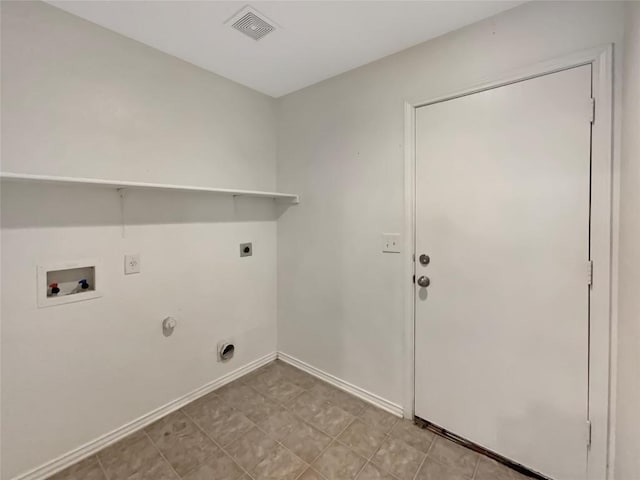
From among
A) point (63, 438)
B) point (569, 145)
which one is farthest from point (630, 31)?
point (63, 438)

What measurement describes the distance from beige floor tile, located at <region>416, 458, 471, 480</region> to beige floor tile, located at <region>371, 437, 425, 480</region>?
3 cm

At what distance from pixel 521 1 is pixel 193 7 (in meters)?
1.61

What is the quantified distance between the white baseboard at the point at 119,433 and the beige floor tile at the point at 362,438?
3.37 ft

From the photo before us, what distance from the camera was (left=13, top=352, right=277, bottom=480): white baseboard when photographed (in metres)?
1.41

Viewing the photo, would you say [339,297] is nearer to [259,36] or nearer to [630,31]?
[259,36]

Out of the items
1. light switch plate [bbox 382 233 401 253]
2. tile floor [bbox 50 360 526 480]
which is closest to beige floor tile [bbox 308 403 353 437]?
tile floor [bbox 50 360 526 480]

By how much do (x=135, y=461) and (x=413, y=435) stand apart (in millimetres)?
1566

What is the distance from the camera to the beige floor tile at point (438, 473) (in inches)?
55.4

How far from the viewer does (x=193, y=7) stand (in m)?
1.42

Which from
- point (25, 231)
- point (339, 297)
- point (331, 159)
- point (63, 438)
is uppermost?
point (331, 159)

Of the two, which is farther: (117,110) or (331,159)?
(331,159)

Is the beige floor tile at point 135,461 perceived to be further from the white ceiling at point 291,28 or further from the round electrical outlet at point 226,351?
the white ceiling at point 291,28

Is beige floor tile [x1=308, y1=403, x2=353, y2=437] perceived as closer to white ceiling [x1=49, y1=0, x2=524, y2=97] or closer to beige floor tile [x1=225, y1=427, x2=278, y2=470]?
beige floor tile [x1=225, y1=427, x2=278, y2=470]

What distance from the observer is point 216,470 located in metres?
1.46
